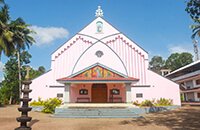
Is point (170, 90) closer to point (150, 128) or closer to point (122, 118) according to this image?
point (122, 118)

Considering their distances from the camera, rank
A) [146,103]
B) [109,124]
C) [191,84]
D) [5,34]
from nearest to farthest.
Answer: [109,124]
[146,103]
[5,34]
[191,84]

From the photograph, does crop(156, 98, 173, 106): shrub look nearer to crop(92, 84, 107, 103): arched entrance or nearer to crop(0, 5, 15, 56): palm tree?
crop(92, 84, 107, 103): arched entrance

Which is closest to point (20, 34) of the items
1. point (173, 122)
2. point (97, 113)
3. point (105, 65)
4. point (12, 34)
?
point (12, 34)

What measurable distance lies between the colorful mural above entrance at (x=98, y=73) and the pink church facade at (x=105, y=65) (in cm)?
215

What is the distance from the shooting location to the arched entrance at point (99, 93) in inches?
905

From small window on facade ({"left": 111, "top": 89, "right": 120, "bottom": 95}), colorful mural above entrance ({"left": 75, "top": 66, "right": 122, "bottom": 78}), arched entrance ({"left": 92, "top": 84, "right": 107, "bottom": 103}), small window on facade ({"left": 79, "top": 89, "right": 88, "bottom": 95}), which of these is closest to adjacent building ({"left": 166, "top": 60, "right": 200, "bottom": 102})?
small window on facade ({"left": 111, "top": 89, "right": 120, "bottom": 95})

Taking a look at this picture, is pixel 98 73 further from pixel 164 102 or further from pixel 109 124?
pixel 164 102

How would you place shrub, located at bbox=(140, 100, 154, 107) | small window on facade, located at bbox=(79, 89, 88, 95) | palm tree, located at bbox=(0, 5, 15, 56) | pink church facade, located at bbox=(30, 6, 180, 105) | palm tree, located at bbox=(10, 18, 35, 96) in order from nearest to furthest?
shrub, located at bbox=(140, 100, 154, 107) → pink church facade, located at bbox=(30, 6, 180, 105) → small window on facade, located at bbox=(79, 89, 88, 95) → palm tree, located at bbox=(0, 5, 15, 56) → palm tree, located at bbox=(10, 18, 35, 96)

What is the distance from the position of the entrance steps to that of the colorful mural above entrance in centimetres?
427

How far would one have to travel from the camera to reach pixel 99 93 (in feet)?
75.6

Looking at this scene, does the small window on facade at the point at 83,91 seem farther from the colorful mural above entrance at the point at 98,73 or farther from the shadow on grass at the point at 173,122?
the shadow on grass at the point at 173,122

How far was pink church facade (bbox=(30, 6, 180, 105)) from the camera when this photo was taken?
2262cm

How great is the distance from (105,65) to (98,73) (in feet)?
10.2

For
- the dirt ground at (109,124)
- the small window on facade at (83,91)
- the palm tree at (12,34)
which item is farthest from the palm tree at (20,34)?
the dirt ground at (109,124)
